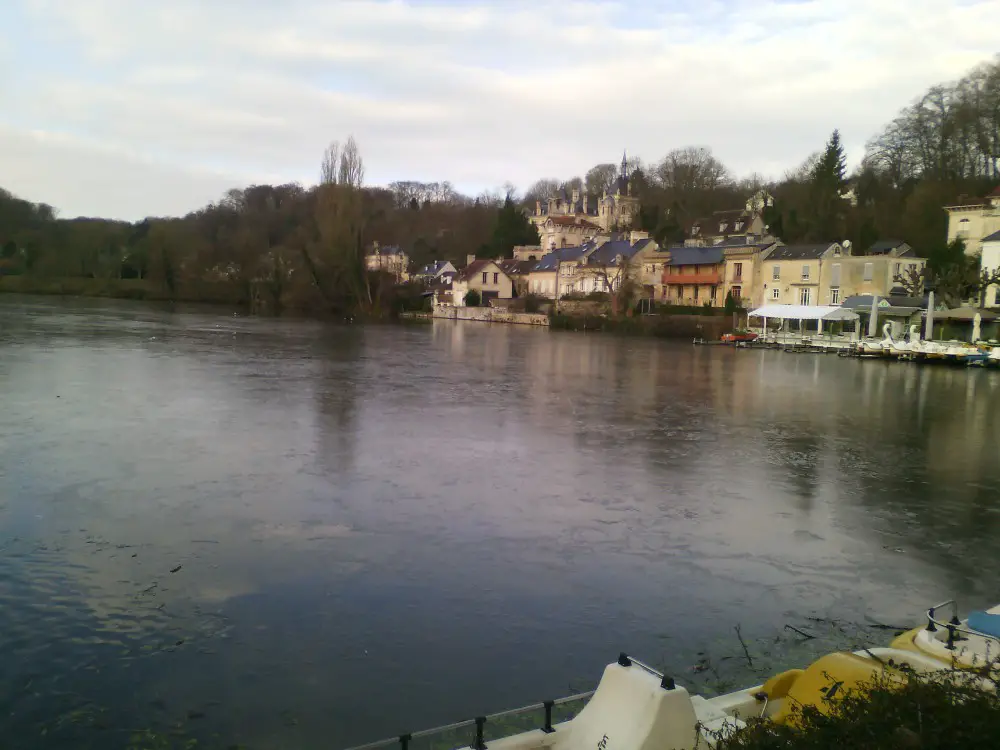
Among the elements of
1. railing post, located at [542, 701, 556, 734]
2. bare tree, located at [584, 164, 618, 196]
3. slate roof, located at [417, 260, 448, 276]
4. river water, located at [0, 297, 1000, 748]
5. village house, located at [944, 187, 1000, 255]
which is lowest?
river water, located at [0, 297, 1000, 748]

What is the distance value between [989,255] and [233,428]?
43863 mm

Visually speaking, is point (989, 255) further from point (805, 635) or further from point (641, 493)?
point (805, 635)

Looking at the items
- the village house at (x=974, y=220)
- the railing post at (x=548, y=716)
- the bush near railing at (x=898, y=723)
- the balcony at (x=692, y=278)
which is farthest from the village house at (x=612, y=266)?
the bush near railing at (x=898, y=723)

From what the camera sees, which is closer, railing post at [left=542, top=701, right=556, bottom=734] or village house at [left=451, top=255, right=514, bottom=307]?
railing post at [left=542, top=701, right=556, bottom=734]

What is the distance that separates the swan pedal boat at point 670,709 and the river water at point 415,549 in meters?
1.49

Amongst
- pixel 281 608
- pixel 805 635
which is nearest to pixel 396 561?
pixel 281 608

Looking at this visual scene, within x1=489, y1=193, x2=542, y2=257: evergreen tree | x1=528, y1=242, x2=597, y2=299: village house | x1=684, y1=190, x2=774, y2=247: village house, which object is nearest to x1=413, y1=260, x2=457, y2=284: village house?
x1=489, y1=193, x2=542, y2=257: evergreen tree

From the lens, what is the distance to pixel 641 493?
11531 mm

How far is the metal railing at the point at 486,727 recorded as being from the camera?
405 cm

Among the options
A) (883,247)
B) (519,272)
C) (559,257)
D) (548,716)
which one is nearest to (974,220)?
(883,247)

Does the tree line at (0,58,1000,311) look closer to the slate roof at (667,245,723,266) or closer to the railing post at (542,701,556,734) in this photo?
the slate roof at (667,245,723,266)

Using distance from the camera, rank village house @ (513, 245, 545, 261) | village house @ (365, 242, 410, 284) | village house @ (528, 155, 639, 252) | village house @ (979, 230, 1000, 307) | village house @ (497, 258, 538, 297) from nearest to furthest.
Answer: village house @ (979, 230, 1000, 307)
village house @ (365, 242, 410, 284)
village house @ (497, 258, 538, 297)
village house @ (513, 245, 545, 261)
village house @ (528, 155, 639, 252)

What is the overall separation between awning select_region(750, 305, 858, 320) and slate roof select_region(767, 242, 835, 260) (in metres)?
4.14

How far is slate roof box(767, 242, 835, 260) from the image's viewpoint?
171 ft
